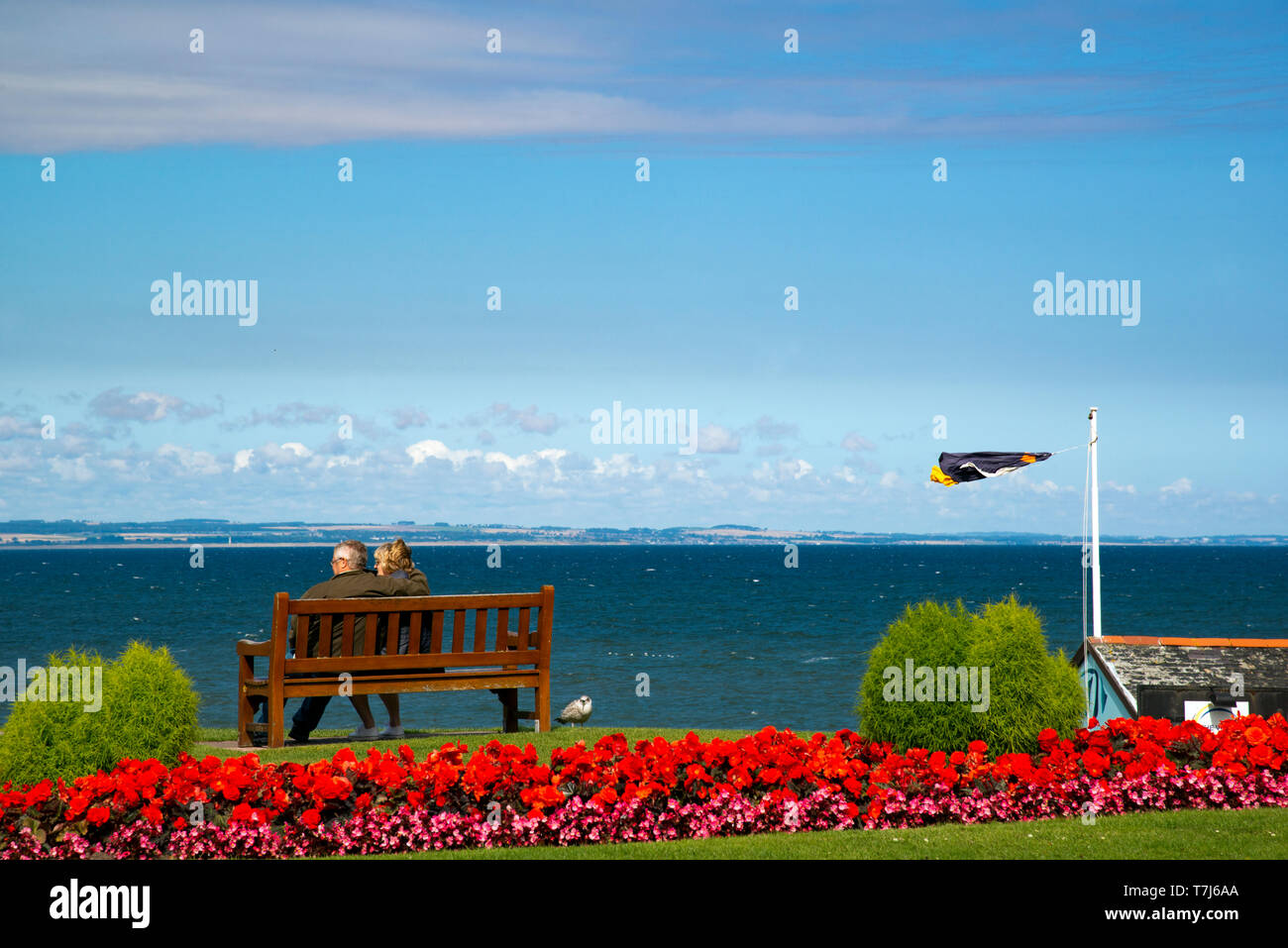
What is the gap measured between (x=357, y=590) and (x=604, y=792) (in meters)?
3.89

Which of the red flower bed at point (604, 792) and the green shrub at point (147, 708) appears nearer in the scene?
the red flower bed at point (604, 792)

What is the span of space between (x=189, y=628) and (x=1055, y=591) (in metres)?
55.2

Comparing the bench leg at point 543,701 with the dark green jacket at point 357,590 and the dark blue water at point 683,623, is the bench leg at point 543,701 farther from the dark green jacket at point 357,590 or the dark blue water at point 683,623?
the dark blue water at point 683,623

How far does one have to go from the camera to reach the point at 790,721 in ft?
72.8

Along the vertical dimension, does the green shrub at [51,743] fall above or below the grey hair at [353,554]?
below

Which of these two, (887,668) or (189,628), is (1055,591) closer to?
(189,628)

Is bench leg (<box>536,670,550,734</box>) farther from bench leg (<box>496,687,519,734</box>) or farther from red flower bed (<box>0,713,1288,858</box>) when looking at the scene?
red flower bed (<box>0,713,1288,858</box>)

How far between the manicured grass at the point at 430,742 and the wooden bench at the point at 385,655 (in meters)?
0.23

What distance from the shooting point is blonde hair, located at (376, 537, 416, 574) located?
9828mm

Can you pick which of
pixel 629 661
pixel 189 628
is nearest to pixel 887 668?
pixel 629 661

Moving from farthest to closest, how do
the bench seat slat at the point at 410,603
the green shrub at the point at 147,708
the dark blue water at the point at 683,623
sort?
the dark blue water at the point at 683,623, the bench seat slat at the point at 410,603, the green shrub at the point at 147,708

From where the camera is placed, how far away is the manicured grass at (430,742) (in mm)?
8445

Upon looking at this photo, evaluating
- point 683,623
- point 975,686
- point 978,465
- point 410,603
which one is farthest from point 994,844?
point 683,623

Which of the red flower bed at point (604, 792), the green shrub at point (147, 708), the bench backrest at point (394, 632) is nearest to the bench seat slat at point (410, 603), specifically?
the bench backrest at point (394, 632)
